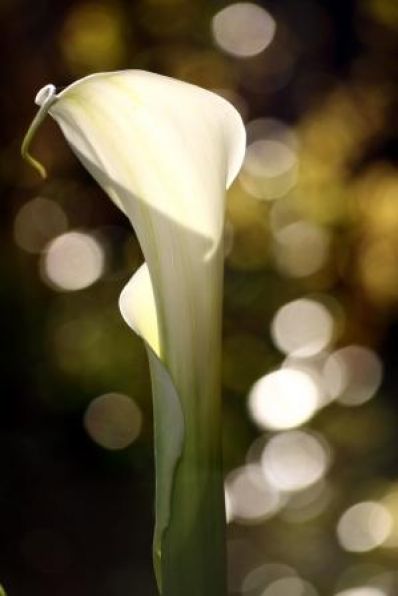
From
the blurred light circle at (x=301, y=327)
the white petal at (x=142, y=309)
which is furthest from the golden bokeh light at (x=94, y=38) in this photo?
the white petal at (x=142, y=309)

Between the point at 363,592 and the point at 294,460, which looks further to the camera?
the point at 294,460

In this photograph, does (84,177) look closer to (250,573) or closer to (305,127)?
(305,127)

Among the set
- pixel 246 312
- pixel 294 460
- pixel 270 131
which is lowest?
pixel 294 460

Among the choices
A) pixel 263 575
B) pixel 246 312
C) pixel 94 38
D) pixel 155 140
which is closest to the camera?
pixel 155 140

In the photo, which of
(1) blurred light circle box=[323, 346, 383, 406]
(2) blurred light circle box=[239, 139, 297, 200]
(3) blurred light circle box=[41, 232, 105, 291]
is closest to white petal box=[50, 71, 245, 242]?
(2) blurred light circle box=[239, 139, 297, 200]

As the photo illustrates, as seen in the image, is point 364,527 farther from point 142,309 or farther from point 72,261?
point 142,309

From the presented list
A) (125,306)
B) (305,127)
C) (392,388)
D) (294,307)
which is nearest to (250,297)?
(294,307)

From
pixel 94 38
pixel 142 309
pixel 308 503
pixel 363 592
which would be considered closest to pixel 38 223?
pixel 94 38
